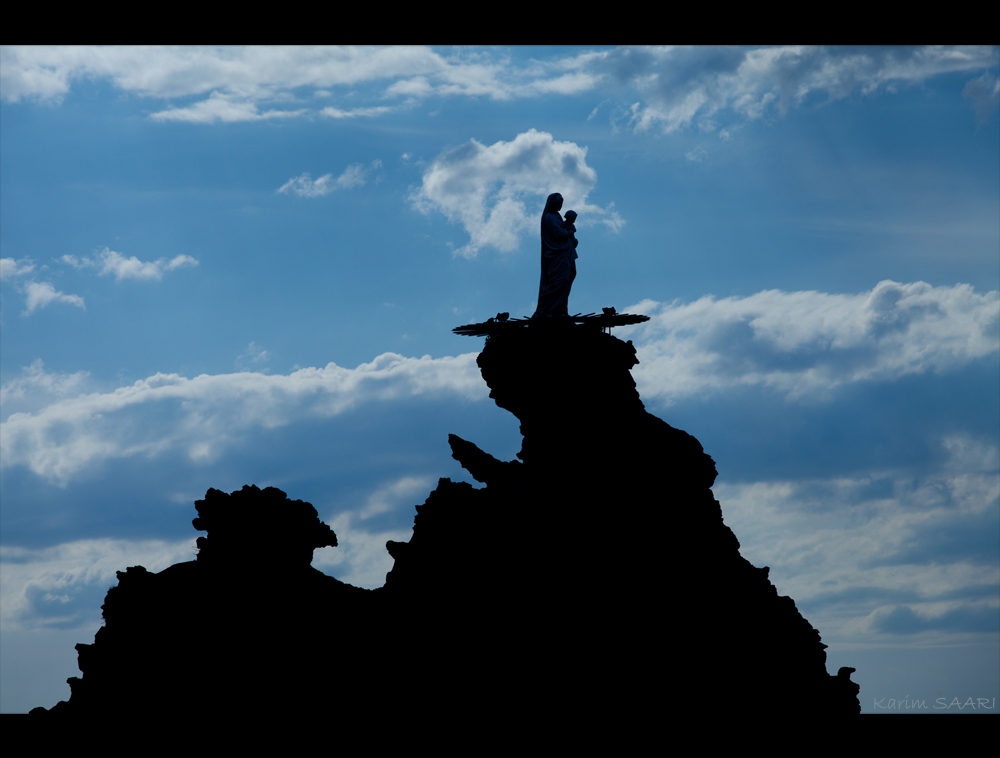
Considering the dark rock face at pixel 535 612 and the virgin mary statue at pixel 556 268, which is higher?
the virgin mary statue at pixel 556 268

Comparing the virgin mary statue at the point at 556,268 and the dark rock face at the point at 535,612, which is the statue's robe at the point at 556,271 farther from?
the dark rock face at the point at 535,612

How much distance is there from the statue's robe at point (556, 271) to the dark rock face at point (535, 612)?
64 centimetres

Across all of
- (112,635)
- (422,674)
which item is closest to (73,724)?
(112,635)

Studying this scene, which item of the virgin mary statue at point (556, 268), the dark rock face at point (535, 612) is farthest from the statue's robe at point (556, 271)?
the dark rock face at point (535, 612)

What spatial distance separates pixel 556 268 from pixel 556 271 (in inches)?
3.2

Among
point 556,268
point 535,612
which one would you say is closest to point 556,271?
point 556,268

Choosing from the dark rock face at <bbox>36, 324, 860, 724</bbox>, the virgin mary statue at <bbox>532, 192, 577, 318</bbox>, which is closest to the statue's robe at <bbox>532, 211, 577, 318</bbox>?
the virgin mary statue at <bbox>532, 192, 577, 318</bbox>

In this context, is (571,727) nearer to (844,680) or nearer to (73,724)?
(844,680)

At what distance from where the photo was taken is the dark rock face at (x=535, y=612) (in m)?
20.3

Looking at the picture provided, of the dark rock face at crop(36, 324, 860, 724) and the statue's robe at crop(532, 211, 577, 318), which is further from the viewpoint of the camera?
the statue's robe at crop(532, 211, 577, 318)

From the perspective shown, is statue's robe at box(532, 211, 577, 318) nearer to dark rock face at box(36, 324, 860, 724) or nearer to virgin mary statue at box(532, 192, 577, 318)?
virgin mary statue at box(532, 192, 577, 318)

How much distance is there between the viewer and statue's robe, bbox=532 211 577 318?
22.2m

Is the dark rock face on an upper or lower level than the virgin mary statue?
lower

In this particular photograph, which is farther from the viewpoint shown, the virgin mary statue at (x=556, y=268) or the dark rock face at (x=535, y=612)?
the virgin mary statue at (x=556, y=268)
